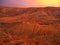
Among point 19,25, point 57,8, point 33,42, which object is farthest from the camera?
point 57,8

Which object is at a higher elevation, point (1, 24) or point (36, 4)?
point (36, 4)

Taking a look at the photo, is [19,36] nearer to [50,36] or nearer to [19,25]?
[19,25]

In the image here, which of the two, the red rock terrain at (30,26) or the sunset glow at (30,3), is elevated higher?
the sunset glow at (30,3)

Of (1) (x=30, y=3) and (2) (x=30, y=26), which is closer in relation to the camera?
(2) (x=30, y=26)

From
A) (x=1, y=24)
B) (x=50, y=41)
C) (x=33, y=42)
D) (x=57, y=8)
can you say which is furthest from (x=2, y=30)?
(x=57, y=8)

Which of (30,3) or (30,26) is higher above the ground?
(30,3)

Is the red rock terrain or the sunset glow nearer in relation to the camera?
the red rock terrain

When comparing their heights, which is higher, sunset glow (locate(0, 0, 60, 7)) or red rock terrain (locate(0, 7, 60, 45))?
sunset glow (locate(0, 0, 60, 7))

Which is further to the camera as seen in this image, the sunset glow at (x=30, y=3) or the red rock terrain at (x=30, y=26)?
the sunset glow at (x=30, y=3)
